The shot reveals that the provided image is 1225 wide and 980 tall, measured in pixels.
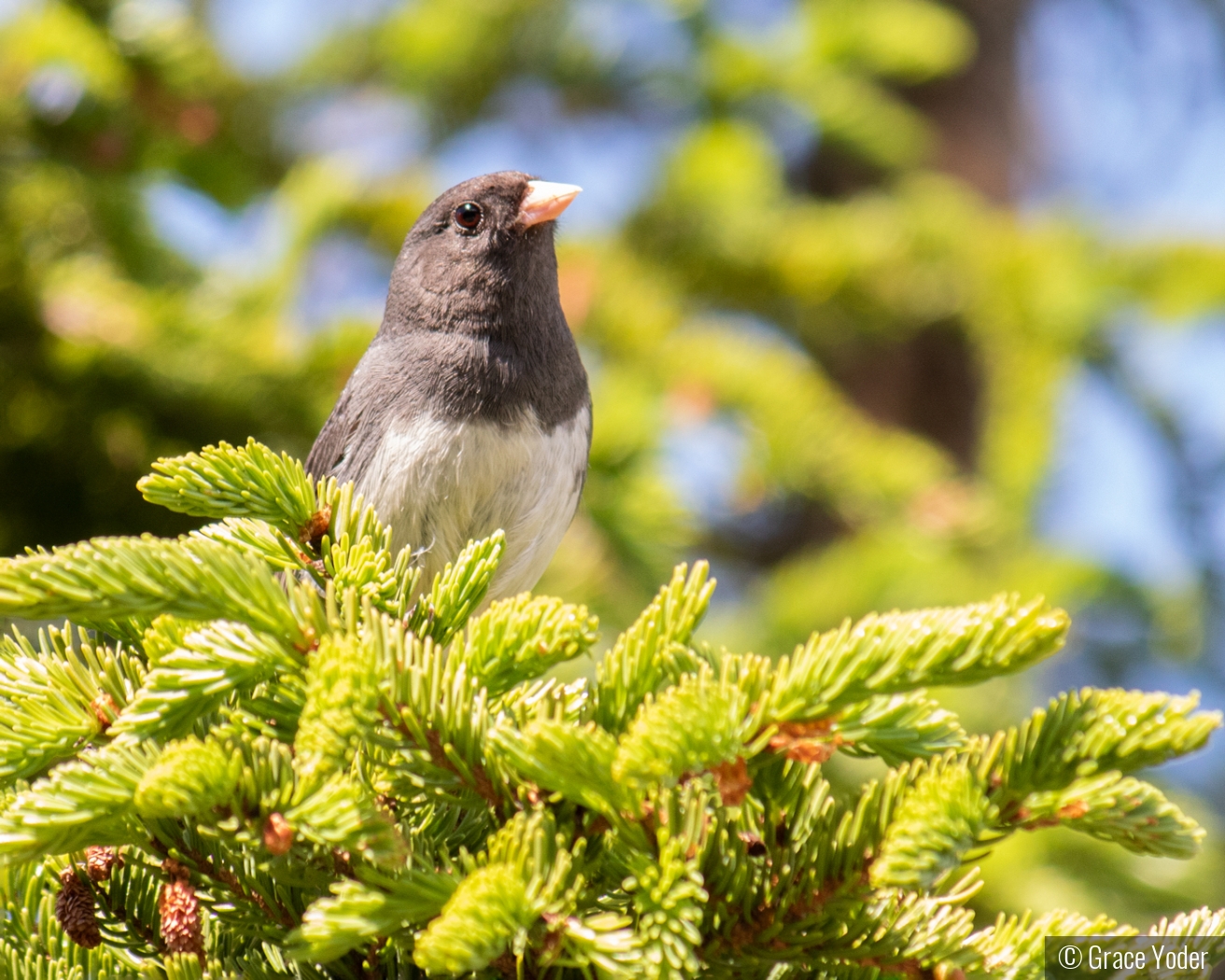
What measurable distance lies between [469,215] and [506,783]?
1403 mm

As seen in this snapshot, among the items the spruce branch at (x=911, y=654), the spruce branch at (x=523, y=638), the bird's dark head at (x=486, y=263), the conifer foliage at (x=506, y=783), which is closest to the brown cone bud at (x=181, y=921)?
the conifer foliage at (x=506, y=783)

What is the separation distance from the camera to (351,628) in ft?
2.73

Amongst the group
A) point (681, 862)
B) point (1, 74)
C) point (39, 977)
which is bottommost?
point (39, 977)

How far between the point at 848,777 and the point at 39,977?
177 centimetres

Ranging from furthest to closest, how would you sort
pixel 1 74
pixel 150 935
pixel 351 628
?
pixel 1 74 → pixel 150 935 → pixel 351 628

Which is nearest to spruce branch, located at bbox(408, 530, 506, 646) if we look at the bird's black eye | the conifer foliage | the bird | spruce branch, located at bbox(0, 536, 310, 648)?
the conifer foliage

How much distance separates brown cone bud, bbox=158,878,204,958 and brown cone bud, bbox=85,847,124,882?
113 mm

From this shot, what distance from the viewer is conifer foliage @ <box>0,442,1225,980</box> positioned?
0.75m

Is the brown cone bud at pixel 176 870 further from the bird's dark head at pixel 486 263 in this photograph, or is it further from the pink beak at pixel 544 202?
the pink beak at pixel 544 202

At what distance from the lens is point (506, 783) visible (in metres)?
0.84

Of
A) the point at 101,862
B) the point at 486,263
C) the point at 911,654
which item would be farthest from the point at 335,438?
the point at 911,654

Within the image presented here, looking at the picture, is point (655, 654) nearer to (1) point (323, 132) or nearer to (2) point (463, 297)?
(2) point (463, 297)

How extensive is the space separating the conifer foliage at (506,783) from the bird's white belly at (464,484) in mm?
754

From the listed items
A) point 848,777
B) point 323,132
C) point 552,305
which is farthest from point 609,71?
point 848,777
